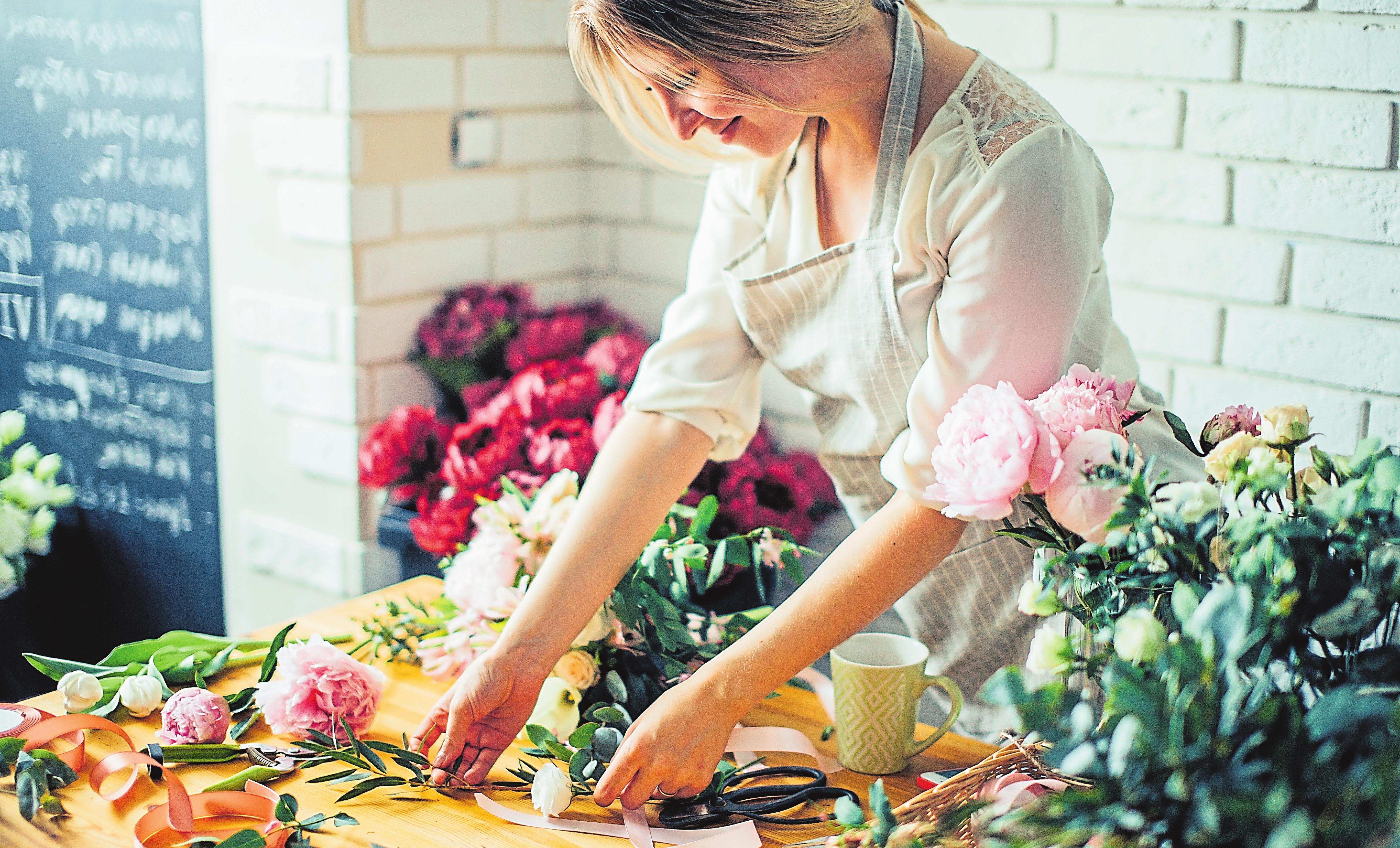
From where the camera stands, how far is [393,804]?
0.92 m

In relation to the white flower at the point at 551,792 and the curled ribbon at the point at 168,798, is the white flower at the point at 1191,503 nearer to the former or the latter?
the white flower at the point at 551,792

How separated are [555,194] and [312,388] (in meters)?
0.54

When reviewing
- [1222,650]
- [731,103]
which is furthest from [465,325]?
[1222,650]

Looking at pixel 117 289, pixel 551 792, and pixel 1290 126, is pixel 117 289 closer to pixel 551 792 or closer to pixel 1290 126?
pixel 551 792

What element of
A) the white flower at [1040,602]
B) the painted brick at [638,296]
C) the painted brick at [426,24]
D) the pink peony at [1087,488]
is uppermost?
the painted brick at [426,24]

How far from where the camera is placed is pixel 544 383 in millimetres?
1707

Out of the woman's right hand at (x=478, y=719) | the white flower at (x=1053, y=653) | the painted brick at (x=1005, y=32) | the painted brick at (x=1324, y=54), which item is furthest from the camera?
the painted brick at (x=1005, y=32)

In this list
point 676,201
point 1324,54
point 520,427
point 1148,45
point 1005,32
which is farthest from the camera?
point 676,201

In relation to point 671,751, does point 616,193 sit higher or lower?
higher

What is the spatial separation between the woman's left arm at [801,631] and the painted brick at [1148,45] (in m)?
0.77

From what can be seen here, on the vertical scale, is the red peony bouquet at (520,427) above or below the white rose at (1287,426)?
below

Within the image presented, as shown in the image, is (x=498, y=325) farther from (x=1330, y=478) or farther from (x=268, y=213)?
(x=1330, y=478)

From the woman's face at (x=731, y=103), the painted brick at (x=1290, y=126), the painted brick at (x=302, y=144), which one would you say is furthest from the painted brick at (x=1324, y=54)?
the painted brick at (x=302, y=144)

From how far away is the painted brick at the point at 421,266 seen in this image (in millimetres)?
1770
